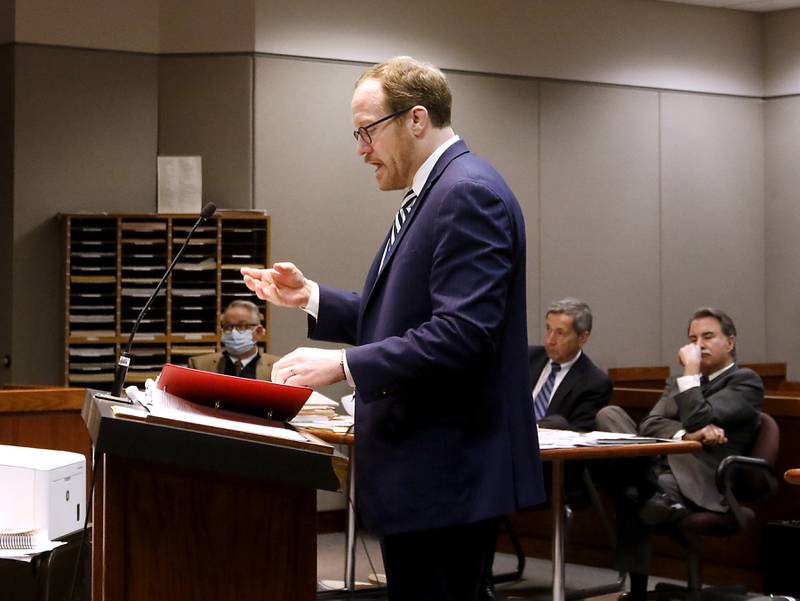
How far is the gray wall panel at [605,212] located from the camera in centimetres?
825

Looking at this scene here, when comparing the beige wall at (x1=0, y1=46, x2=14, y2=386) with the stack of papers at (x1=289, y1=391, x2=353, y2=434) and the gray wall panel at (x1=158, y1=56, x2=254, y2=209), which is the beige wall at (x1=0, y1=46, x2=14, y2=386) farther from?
the stack of papers at (x1=289, y1=391, x2=353, y2=434)

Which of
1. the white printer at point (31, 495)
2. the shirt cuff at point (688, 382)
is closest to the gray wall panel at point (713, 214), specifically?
the shirt cuff at point (688, 382)

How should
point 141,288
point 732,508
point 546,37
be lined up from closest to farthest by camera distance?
point 732,508, point 141,288, point 546,37

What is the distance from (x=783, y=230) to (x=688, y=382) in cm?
457

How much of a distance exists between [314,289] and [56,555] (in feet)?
4.48

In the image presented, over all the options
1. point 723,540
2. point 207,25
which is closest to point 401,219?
point 723,540

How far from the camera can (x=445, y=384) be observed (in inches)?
78.7

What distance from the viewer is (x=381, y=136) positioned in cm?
217

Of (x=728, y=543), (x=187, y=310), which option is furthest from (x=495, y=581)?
(x=187, y=310)

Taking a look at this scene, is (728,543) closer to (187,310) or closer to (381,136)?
(187,310)

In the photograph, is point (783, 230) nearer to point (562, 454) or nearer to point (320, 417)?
point (320, 417)

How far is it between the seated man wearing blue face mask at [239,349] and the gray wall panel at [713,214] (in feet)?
12.2

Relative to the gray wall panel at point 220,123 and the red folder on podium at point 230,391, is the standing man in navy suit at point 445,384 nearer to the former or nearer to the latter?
the red folder on podium at point 230,391

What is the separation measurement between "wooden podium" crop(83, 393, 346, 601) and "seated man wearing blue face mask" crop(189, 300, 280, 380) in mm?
4131
